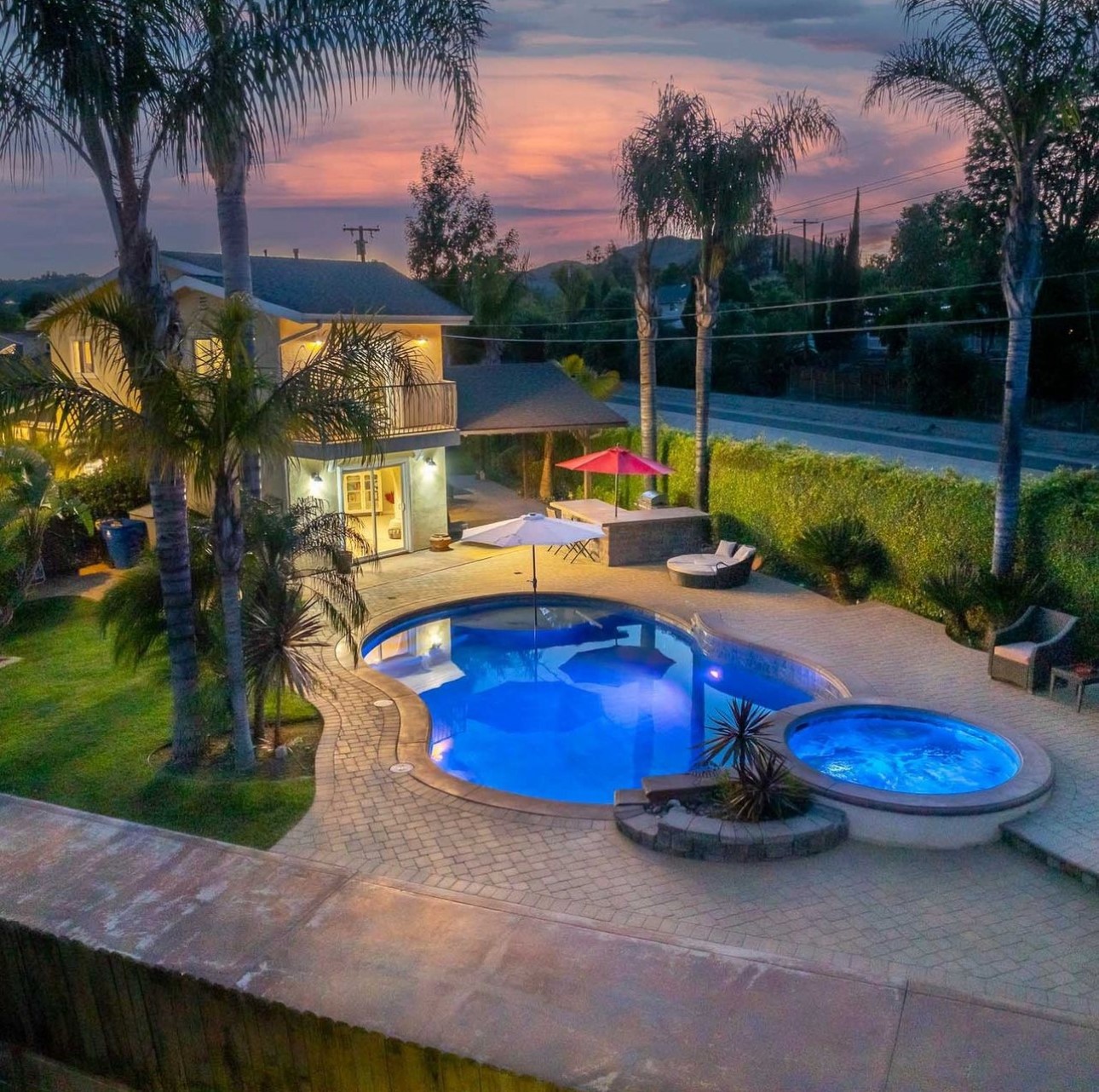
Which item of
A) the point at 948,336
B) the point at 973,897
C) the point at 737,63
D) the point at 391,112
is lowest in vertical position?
the point at 973,897

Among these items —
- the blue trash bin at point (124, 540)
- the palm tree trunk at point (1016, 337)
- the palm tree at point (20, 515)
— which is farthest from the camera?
the blue trash bin at point (124, 540)

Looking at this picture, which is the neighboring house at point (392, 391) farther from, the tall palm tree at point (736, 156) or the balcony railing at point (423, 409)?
the tall palm tree at point (736, 156)

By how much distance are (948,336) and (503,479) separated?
20.7m

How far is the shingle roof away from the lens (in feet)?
64.4

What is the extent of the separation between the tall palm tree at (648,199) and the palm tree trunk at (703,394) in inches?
58.5

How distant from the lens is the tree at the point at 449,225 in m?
52.9

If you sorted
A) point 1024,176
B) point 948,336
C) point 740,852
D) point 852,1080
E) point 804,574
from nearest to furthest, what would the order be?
point 852,1080
point 740,852
point 1024,176
point 804,574
point 948,336

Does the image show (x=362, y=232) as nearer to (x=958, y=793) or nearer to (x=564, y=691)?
(x=564, y=691)

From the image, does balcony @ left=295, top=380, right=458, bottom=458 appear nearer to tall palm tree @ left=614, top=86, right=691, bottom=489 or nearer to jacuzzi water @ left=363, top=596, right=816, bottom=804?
tall palm tree @ left=614, top=86, right=691, bottom=489

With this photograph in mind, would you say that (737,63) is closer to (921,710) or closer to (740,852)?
(921,710)

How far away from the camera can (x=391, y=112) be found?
13391 mm

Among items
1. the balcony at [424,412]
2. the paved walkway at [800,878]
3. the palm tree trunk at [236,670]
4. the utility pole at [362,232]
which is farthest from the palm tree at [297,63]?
the utility pole at [362,232]

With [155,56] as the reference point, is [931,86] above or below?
above

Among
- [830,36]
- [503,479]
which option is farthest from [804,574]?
[503,479]
